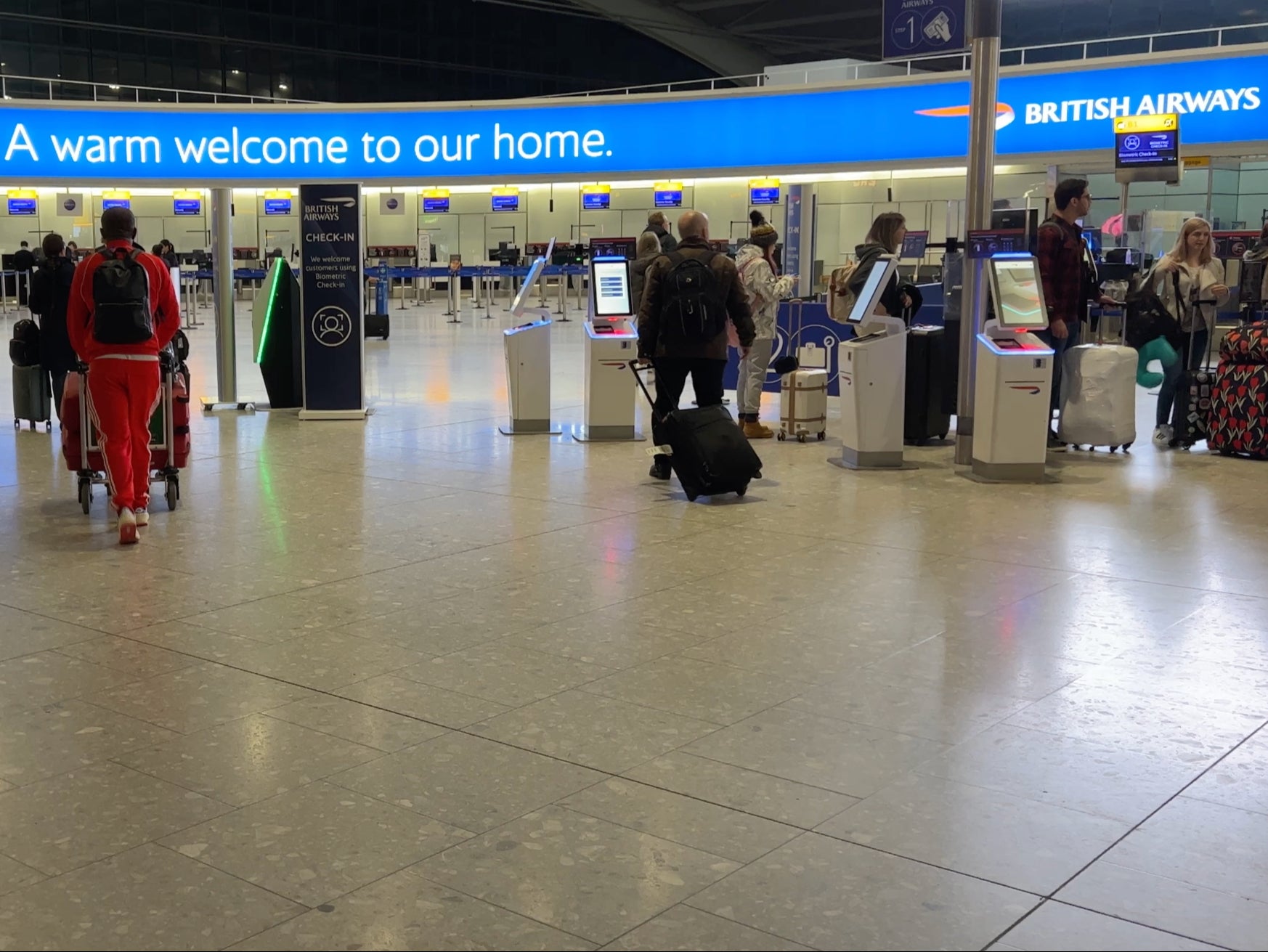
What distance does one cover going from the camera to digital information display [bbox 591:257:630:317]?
8.99 meters

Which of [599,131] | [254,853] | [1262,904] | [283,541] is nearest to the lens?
[1262,904]

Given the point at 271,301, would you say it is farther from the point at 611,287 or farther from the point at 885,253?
the point at 885,253

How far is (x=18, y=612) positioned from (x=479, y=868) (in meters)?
2.68

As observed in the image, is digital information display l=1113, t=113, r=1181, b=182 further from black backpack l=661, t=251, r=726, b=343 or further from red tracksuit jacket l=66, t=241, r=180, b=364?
red tracksuit jacket l=66, t=241, r=180, b=364

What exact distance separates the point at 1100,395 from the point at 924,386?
45.5 inches

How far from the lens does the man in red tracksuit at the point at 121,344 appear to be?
565 cm

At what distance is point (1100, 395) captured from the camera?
853cm

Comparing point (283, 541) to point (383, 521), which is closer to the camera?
point (283, 541)

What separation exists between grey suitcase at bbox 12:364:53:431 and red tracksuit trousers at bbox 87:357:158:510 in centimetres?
353

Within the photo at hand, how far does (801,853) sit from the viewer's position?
272 cm

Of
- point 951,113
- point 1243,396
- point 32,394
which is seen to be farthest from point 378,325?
point 1243,396

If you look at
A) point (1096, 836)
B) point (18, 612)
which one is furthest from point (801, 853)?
point (18, 612)

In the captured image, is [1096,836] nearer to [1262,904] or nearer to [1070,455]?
[1262,904]

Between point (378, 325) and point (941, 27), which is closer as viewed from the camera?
point (941, 27)
